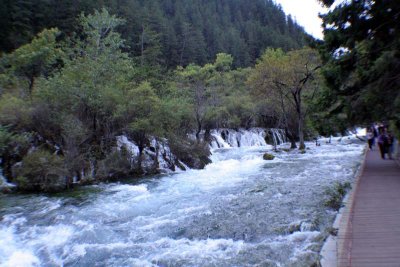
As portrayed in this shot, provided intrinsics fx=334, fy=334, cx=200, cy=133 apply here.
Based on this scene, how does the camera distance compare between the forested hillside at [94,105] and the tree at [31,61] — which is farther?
the tree at [31,61]

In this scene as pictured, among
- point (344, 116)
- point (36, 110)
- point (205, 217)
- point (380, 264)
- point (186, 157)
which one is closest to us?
point (380, 264)

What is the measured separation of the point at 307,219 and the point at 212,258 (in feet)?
9.96

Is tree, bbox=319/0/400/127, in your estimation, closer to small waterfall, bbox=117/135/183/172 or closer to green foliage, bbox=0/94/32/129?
small waterfall, bbox=117/135/183/172

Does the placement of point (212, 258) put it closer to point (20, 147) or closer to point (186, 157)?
point (20, 147)

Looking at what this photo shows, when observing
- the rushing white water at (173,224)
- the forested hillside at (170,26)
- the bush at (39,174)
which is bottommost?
the rushing white water at (173,224)

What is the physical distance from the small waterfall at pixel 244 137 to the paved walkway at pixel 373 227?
26015mm

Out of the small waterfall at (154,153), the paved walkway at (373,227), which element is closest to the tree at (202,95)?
the small waterfall at (154,153)

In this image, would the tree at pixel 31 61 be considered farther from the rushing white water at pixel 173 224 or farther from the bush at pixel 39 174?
the rushing white water at pixel 173 224

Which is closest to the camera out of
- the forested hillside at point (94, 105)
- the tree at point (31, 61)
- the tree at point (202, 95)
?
the forested hillside at point (94, 105)

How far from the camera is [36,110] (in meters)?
17.2

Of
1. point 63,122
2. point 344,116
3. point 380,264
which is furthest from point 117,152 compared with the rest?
point 380,264

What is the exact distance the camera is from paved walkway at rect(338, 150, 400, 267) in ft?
15.3

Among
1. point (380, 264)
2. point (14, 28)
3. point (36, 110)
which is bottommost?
point (380, 264)

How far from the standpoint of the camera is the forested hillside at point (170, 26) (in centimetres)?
3409
